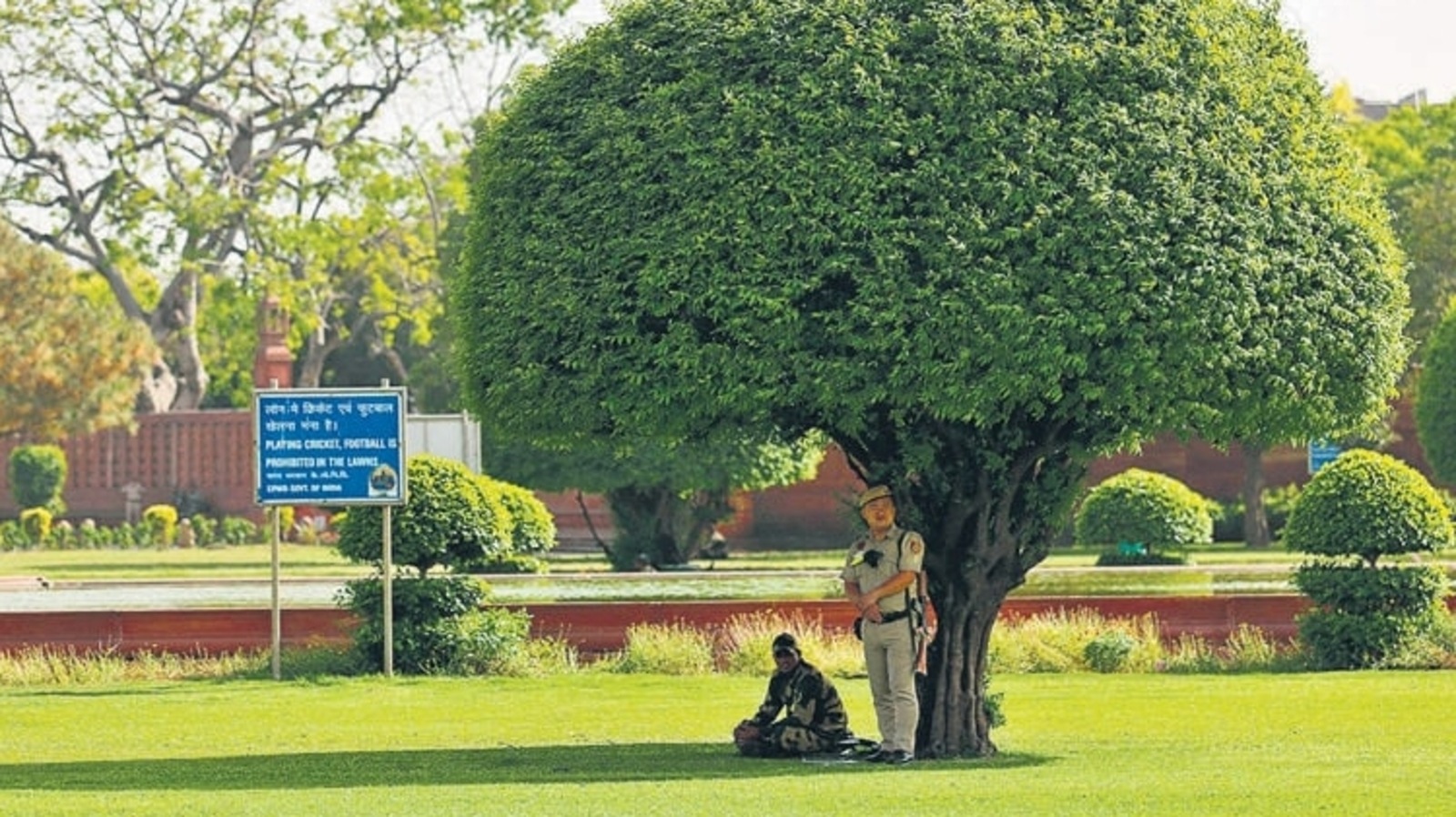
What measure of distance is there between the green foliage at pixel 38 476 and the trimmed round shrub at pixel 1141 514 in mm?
31325

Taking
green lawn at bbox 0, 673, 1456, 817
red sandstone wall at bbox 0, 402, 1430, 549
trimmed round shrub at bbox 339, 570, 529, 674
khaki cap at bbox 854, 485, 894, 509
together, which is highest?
red sandstone wall at bbox 0, 402, 1430, 549

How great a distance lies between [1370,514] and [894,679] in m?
8.93

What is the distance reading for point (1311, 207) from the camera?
Result: 51.3 feet

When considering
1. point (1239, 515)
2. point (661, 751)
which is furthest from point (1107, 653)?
point (1239, 515)

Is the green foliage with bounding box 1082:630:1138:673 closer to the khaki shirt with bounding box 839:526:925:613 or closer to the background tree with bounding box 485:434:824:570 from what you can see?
the khaki shirt with bounding box 839:526:925:613

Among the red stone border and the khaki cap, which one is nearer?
the khaki cap

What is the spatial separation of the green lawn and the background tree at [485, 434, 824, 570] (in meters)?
17.1

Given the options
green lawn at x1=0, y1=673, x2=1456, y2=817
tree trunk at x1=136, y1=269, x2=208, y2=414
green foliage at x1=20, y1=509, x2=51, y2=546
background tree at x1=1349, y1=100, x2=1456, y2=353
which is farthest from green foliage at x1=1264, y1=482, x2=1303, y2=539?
green lawn at x1=0, y1=673, x2=1456, y2=817

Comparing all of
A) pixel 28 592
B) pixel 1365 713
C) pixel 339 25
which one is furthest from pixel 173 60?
pixel 1365 713

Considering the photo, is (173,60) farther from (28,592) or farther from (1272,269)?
(1272,269)

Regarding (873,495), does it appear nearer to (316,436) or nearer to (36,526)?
(316,436)

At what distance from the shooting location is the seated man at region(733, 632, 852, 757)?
1597 centimetres

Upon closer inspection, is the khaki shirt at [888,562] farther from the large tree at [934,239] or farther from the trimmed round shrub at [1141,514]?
the trimmed round shrub at [1141,514]

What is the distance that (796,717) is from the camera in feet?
52.7
